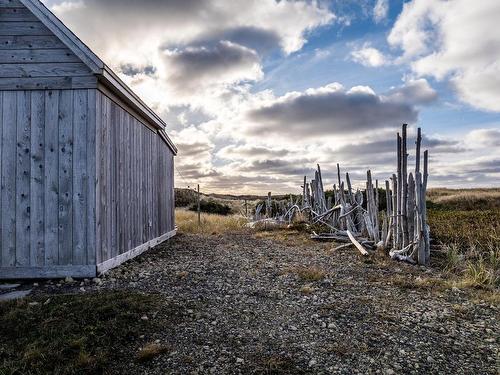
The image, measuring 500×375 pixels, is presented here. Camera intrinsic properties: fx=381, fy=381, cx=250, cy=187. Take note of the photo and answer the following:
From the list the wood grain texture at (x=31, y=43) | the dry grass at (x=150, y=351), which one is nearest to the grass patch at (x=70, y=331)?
the dry grass at (x=150, y=351)

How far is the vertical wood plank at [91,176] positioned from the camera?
21.5 feet

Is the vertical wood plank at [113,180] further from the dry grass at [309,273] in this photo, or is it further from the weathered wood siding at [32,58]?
the dry grass at [309,273]

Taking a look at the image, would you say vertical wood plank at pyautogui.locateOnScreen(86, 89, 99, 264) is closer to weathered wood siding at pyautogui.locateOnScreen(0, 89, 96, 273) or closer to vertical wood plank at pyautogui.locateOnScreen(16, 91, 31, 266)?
weathered wood siding at pyautogui.locateOnScreen(0, 89, 96, 273)

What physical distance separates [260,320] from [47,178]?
178 inches

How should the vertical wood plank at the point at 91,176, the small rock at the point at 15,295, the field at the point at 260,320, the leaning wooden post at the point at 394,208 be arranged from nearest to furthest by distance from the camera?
1. the field at the point at 260,320
2. the small rock at the point at 15,295
3. the vertical wood plank at the point at 91,176
4. the leaning wooden post at the point at 394,208

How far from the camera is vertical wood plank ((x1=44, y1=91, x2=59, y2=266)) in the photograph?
655 centimetres

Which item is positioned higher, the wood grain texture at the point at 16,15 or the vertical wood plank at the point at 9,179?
the wood grain texture at the point at 16,15

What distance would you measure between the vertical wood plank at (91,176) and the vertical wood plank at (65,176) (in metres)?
0.30

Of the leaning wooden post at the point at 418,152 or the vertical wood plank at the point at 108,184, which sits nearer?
→ the vertical wood plank at the point at 108,184

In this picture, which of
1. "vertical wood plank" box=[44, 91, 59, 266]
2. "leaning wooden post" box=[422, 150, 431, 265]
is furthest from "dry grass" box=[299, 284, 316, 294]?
"vertical wood plank" box=[44, 91, 59, 266]

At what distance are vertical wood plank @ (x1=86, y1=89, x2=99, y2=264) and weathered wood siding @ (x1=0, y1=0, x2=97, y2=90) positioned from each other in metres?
0.38

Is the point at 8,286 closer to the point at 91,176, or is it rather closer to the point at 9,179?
the point at 9,179

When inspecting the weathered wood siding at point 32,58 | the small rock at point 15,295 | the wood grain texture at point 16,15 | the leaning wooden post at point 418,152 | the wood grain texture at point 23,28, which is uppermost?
the wood grain texture at point 16,15

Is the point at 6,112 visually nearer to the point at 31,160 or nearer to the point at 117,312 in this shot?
the point at 31,160
